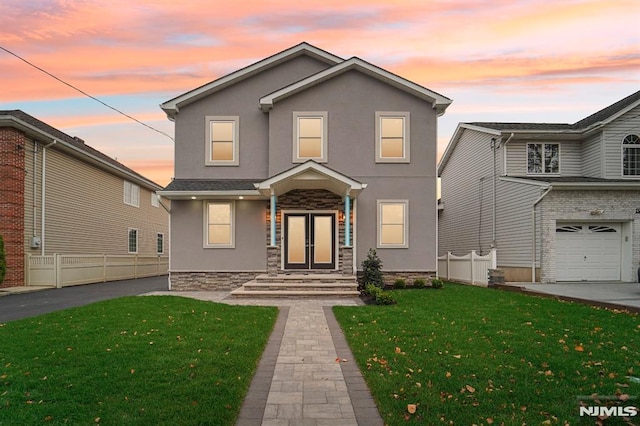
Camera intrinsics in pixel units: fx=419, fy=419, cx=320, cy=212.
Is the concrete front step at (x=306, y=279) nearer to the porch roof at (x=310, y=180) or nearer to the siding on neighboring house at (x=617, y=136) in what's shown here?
the porch roof at (x=310, y=180)

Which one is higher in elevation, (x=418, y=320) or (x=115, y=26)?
(x=115, y=26)

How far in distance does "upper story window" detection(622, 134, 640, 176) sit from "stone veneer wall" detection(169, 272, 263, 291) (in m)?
15.8

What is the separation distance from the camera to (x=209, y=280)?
50.4 feet

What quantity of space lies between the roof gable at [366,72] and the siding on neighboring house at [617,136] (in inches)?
304

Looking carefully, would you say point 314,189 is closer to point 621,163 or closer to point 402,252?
point 402,252

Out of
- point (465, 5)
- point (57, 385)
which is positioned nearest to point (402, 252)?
point (465, 5)

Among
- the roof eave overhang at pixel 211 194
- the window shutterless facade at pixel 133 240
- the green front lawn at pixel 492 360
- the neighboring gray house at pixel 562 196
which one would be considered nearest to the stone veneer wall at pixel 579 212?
the neighboring gray house at pixel 562 196

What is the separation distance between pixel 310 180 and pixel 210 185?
12.3ft

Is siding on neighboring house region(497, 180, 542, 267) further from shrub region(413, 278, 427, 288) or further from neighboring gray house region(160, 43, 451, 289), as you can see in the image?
shrub region(413, 278, 427, 288)

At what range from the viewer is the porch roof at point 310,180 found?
44.8 ft

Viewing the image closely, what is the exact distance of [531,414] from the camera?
4.08 m

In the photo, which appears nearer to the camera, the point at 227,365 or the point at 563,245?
the point at 227,365

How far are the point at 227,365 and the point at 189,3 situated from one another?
10.8 meters

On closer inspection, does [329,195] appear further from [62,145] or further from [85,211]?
[85,211]
